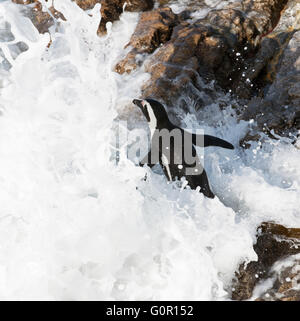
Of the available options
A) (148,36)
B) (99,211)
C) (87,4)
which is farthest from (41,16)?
(99,211)

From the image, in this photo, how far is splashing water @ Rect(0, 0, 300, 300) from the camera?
296 centimetres

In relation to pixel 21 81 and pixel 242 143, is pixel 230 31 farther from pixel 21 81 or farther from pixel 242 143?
pixel 21 81

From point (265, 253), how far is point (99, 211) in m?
1.41

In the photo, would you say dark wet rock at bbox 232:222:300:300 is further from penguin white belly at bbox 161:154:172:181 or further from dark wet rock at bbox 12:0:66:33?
dark wet rock at bbox 12:0:66:33

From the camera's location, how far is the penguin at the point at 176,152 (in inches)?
135

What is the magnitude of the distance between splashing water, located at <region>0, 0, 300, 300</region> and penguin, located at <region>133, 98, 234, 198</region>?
0.17 metres

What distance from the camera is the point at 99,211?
316cm

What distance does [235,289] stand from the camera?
284 cm

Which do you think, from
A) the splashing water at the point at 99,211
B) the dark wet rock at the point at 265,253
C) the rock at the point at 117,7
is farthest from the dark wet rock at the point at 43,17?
the dark wet rock at the point at 265,253

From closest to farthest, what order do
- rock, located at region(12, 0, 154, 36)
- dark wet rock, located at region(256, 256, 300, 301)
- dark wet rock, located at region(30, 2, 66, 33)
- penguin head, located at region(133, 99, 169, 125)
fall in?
dark wet rock, located at region(256, 256, 300, 301) < penguin head, located at region(133, 99, 169, 125) < rock, located at region(12, 0, 154, 36) < dark wet rock, located at region(30, 2, 66, 33)

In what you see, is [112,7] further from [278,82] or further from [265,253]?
[265,253]

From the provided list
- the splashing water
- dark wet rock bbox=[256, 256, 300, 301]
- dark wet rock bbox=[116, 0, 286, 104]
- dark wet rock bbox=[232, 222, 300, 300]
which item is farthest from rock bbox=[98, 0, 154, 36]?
dark wet rock bbox=[256, 256, 300, 301]

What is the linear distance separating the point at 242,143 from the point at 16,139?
2.43 meters
